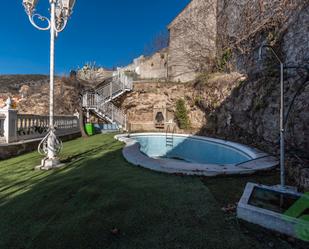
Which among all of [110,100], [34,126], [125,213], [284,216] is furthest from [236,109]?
[110,100]

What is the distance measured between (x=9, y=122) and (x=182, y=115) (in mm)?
10269

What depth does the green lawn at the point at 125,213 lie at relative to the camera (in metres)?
1.83

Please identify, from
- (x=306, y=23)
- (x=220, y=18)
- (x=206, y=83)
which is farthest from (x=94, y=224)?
(x=220, y=18)

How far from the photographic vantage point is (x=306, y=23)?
574cm

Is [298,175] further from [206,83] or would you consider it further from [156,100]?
[156,100]

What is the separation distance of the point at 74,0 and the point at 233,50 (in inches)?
398

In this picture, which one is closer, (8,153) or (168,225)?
(168,225)

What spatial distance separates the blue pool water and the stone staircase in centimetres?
404

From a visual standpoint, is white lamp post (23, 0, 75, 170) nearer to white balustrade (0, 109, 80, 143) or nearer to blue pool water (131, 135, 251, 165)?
white balustrade (0, 109, 80, 143)

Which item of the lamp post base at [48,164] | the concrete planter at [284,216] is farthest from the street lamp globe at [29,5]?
the concrete planter at [284,216]

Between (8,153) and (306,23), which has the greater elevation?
(306,23)

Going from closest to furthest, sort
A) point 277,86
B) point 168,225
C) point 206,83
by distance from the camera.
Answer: point 168,225 → point 277,86 → point 206,83

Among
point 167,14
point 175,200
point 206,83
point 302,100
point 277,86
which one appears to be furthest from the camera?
point 167,14

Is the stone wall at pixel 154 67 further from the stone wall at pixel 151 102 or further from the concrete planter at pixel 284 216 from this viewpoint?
the concrete planter at pixel 284 216
